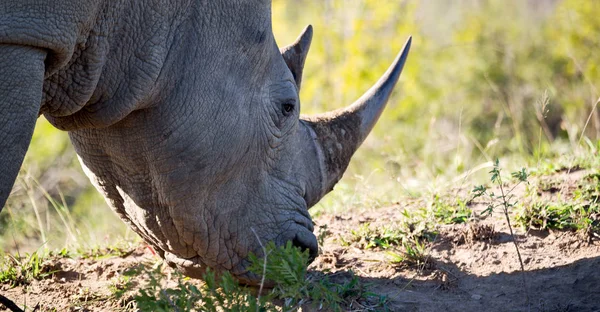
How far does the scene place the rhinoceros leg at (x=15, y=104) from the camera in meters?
3.17

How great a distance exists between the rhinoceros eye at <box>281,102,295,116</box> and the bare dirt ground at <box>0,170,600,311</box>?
95cm

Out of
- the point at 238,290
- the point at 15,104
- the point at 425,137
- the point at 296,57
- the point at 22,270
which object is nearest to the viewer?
the point at 15,104

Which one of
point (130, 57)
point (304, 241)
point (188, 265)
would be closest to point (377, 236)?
point (304, 241)

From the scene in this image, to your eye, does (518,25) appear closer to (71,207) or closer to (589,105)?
(589,105)

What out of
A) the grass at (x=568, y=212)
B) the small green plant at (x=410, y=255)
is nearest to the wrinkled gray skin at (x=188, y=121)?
the small green plant at (x=410, y=255)

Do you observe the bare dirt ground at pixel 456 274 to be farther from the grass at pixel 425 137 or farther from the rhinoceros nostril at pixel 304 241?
the rhinoceros nostril at pixel 304 241

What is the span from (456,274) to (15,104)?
2560 millimetres

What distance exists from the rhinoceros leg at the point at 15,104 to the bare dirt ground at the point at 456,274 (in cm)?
131

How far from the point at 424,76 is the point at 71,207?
23.8 ft

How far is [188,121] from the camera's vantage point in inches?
151

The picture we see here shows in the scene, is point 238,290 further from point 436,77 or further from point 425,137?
point 436,77

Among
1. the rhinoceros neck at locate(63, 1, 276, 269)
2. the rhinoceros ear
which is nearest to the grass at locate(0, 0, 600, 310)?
the rhinoceros neck at locate(63, 1, 276, 269)

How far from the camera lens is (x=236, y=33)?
4.00 metres

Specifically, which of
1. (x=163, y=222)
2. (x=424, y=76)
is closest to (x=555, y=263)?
(x=163, y=222)
